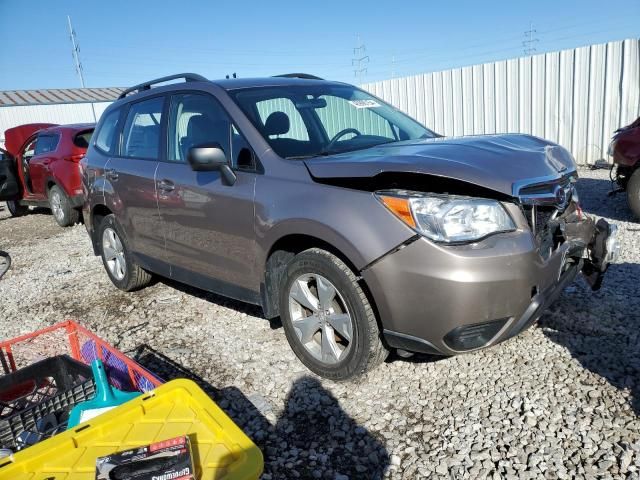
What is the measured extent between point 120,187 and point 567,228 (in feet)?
11.6

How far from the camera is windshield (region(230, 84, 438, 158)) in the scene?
3.25 meters

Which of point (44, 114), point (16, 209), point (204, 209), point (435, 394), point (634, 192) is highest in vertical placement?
point (44, 114)

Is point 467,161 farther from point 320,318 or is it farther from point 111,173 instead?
point 111,173

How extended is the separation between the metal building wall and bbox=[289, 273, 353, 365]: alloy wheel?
88.6 feet

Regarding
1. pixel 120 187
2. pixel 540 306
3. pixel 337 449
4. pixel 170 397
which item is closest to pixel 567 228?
pixel 540 306

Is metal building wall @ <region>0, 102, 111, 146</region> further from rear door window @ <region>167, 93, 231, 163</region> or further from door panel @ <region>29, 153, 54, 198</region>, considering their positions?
rear door window @ <region>167, 93, 231, 163</region>

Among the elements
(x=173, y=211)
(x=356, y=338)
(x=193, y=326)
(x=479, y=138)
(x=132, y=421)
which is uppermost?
(x=479, y=138)

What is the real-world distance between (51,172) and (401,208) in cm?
815

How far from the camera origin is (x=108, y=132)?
4785 mm

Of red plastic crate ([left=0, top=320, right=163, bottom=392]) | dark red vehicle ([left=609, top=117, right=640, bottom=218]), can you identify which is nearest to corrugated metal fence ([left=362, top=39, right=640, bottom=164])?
dark red vehicle ([left=609, top=117, right=640, bottom=218])

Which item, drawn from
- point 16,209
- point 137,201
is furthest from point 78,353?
point 16,209

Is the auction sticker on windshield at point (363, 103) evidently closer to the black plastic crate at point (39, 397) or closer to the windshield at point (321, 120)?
the windshield at point (321, 120)

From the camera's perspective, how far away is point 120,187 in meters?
4.34

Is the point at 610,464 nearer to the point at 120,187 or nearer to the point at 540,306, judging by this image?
the point at 540,306
